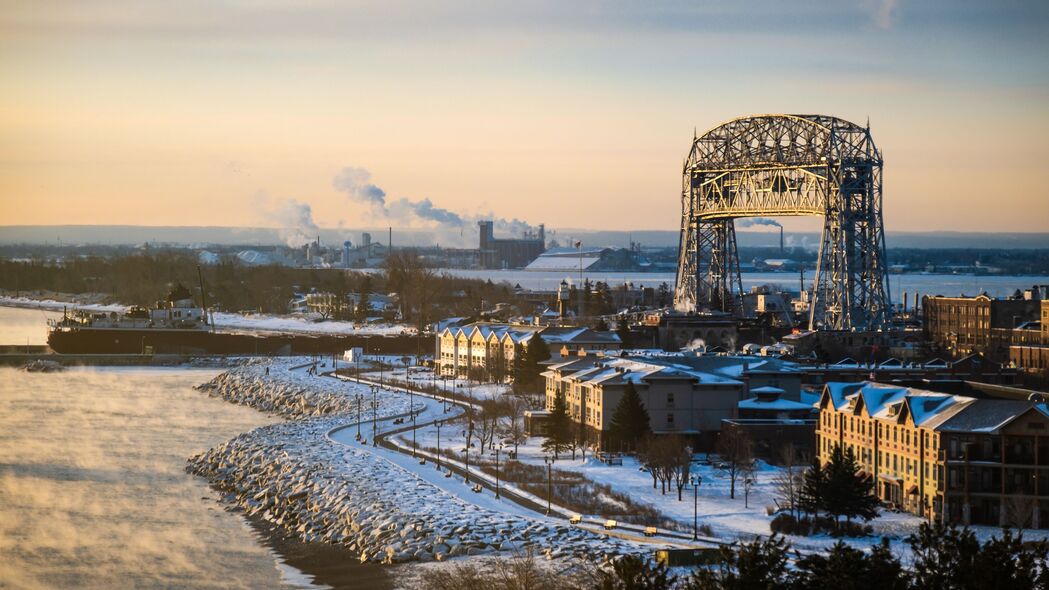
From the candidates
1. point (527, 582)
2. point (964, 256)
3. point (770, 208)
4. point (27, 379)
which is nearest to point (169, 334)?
point (27, 379)

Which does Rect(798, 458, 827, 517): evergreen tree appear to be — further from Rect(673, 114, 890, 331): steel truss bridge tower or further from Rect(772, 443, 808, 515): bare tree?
Rect(673, 114, 890, 331): steel truss bridge tower

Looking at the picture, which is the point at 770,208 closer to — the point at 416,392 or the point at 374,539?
the point at 416,392

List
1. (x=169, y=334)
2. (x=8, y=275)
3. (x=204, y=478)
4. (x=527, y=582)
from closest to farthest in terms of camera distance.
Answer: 1. (x=527, y=582)
2. (x=204, y=478)
3. (x=169, y=334)
4. (x=8, y=275)

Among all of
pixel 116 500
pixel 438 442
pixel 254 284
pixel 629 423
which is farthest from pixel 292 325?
pixel 116 500

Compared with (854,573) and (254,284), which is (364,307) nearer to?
(254,284)

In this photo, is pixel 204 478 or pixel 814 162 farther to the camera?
pixel 814 162
